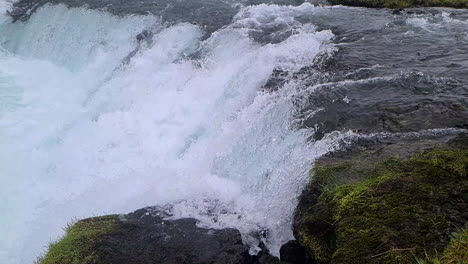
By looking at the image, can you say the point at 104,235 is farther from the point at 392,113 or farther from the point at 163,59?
the point at 163,59

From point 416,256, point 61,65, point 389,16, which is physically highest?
point 416,256

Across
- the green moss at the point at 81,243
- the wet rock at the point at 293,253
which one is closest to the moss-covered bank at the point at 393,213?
the wet rock at the point at 293,253

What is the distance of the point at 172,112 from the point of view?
11.2 meters

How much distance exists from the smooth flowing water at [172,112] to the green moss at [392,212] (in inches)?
44.4

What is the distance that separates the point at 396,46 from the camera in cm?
1103

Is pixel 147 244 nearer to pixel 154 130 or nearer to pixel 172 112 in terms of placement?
pixel 154 130

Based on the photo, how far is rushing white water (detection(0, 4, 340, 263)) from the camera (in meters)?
7.76

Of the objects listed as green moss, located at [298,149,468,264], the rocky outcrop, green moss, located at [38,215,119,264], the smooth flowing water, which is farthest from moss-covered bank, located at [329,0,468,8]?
green moss, located at [38,215,119,264]

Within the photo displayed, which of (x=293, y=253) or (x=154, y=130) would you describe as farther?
(x=154, y=130)

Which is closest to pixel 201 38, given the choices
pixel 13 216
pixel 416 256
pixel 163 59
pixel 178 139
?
pixel 163 59

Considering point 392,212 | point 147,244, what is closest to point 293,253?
point 392,212

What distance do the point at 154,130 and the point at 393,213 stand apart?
7019 millimetres

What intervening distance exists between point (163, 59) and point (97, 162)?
166 inches

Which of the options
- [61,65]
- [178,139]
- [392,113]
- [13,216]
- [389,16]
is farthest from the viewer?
[61,65]
